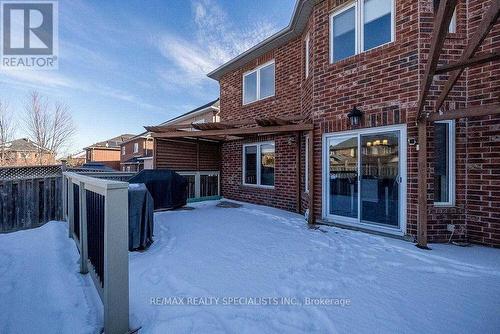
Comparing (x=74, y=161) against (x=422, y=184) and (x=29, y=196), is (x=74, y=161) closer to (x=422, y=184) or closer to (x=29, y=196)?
(x=29, y=196)

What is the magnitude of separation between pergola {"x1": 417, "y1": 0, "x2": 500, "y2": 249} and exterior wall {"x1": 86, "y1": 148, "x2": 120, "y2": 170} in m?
32.9

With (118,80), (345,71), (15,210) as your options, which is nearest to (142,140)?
(118,80)

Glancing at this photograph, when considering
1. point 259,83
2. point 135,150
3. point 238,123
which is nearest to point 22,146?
point 135,150

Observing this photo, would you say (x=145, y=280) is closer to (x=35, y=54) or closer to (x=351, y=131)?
(x=351, y=131)

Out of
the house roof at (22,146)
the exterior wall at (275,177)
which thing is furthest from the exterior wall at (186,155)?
the house roof at (22,146)

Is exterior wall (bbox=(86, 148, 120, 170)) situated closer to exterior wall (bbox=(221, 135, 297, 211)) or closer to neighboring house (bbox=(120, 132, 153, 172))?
neighboring house (bbox=(120, 132, 153, 172))

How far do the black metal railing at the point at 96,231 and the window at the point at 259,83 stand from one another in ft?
22.8

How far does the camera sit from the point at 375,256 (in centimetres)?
374

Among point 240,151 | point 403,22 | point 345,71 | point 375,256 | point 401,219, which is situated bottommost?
point 375,256

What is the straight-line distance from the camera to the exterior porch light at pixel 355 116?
496 centimetres

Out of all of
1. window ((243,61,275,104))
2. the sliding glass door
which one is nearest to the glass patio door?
the sliding glass door

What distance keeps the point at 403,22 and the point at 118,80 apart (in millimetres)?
17636

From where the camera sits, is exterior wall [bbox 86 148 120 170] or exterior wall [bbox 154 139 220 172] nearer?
exterior wall [bbox 154 139 220 172]

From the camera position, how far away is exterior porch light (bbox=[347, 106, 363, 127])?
4961 mm
